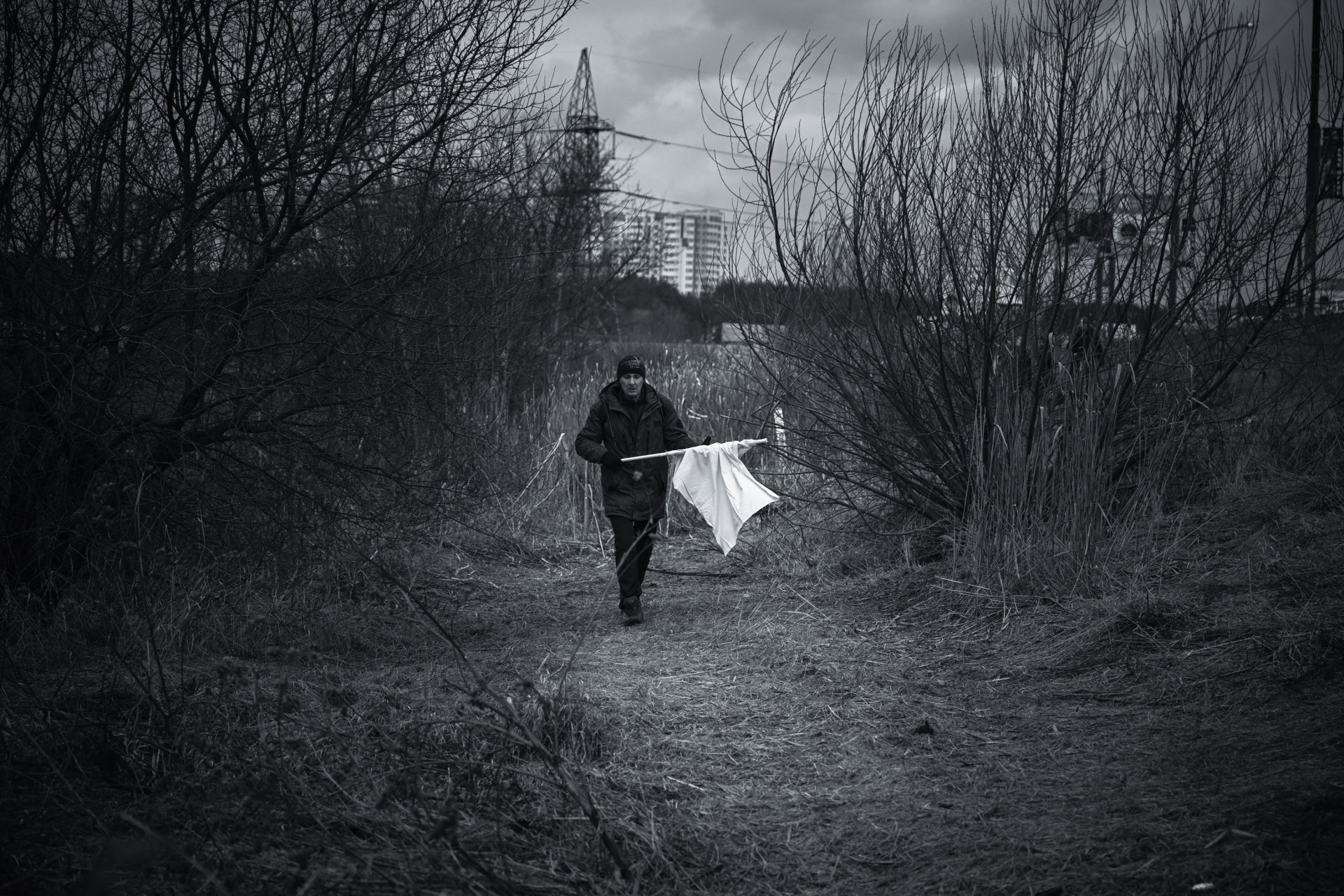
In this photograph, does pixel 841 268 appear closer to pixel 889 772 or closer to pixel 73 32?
pixel 889 772

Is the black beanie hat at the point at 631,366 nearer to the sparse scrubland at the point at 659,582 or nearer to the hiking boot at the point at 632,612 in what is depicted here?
the sparse scrubland at the point at 659,582

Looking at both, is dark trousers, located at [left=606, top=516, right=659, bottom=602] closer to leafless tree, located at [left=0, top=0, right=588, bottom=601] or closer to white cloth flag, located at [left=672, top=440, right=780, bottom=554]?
white cloth flag, located at [left=672, top=440, right=780, bottom=554]

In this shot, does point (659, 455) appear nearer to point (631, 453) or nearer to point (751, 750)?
point (631, 453)

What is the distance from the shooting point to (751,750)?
427 centimetres

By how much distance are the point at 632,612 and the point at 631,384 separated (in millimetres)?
1479

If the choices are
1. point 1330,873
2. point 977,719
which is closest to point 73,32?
point 977,719

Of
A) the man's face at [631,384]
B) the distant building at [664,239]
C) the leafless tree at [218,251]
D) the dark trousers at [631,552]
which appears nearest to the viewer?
the leafless tree at [218,251]

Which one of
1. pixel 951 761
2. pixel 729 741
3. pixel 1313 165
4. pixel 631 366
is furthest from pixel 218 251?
pixel 1313 165

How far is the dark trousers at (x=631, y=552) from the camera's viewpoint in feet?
22.1

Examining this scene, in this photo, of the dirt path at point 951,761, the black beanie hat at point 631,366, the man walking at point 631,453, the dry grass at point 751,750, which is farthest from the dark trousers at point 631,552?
the black beanie hat at point 631,366

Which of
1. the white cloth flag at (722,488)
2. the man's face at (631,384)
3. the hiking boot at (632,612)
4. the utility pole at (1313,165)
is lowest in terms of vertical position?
the hiking boot at (632,612)

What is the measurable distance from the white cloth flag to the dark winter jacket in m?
0.19

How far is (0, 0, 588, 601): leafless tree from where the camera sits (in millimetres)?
5035

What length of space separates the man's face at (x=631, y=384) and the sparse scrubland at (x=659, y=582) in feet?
3.02
